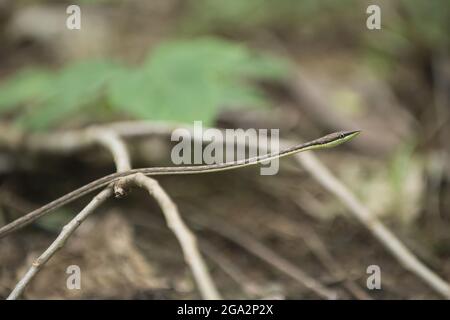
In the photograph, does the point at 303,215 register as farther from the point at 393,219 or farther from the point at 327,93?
the point at 327,93

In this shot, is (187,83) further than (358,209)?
Yes

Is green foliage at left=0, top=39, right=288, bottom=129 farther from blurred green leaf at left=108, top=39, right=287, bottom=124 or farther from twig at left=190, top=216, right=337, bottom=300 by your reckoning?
twig at left=190, top=216, right=337, bottom=300

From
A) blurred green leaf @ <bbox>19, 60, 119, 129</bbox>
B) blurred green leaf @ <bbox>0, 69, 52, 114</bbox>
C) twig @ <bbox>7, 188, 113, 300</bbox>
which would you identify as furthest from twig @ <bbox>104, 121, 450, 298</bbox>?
twig @ <bbox>7, 188, 113, 300</bbox>

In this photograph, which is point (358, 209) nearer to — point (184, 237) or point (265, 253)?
point (265, 253)

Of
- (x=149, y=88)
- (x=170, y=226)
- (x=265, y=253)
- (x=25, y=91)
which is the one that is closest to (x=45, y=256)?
(x=170, y=226)
